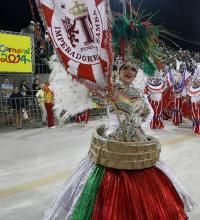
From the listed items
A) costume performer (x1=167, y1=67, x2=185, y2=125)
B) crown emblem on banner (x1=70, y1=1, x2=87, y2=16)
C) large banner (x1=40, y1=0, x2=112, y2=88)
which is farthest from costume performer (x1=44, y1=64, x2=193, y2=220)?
costume performer (x1=167, y1=67, x2=185, y2=125)

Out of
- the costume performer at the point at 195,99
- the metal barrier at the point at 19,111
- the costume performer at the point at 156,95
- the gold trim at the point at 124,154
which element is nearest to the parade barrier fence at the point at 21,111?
the metal barrier at the point at 19,111

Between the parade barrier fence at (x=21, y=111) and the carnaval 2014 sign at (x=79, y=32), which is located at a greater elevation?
the carnaval 2014 sign at (x=79, y=32)

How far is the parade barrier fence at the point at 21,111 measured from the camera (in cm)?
1071

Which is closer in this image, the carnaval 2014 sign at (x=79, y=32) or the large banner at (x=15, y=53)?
the carnaval 2014 sign at (x=79, y=32)

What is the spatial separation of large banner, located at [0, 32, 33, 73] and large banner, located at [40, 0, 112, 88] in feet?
27.3

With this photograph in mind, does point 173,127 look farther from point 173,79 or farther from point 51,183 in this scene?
point 51,183

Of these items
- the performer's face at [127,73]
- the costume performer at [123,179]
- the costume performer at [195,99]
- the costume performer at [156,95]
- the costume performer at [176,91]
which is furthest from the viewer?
the costume performer at [176,91]

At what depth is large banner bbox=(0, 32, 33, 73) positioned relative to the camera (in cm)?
1071

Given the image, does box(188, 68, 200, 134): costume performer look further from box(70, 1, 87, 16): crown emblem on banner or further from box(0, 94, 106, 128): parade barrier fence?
box(70, 1, 87, 16): crown emblem on banner

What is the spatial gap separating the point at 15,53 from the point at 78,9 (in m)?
8.75

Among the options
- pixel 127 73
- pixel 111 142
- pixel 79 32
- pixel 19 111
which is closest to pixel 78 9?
pixel 79 32

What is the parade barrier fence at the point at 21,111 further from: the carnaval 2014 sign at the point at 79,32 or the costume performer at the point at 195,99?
the carnaval 2014 sign at the point at 79,32

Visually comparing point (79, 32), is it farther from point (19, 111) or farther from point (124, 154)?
point (19, 111)

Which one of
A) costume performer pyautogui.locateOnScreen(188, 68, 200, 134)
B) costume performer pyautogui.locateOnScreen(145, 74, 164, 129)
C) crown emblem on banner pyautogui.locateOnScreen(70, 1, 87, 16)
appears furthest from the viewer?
costume performer pyautogui.locateOnScreen(145, 74, 164, 129)
